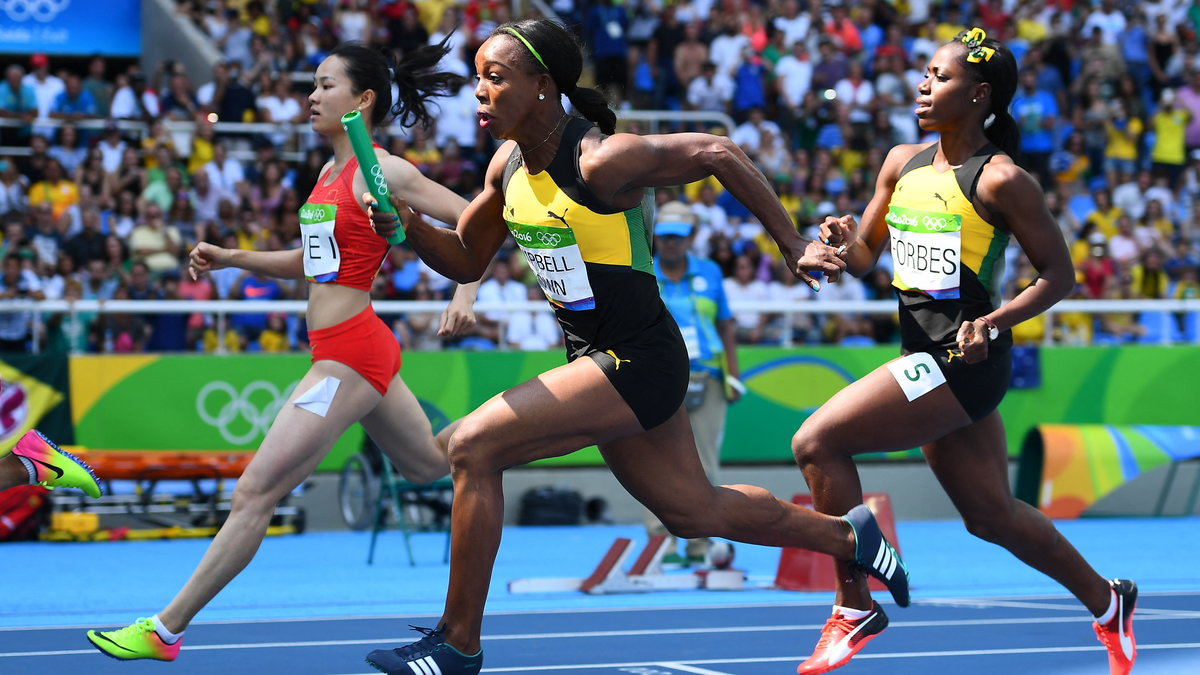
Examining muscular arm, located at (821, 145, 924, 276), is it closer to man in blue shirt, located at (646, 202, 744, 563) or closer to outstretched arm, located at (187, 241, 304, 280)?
outstretched arm, located at (187, 241, 304, 280)

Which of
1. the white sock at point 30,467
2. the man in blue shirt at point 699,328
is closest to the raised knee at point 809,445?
the white sock at point 30,467

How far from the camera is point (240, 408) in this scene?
12430 millimetres

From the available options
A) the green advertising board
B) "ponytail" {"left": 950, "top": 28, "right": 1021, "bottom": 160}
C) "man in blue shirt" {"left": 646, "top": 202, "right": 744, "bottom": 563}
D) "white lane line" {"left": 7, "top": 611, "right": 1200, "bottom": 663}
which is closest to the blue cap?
"man in blue shirt" {"left": 646, "top": 202, "right": 744, "bottom": 563}

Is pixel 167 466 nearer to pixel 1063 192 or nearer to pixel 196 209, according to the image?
pixel 196 209

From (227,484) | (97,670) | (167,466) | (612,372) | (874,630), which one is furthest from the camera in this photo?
(227,484)

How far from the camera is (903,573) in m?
5.88

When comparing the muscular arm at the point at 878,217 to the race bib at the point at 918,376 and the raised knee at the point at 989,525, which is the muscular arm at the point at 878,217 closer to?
the race bib at the point at 918,376

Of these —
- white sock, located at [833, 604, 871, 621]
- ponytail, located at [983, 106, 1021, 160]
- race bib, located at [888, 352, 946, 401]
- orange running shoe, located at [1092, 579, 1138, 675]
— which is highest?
ponytail, located at [983, 106, 1021, 160]

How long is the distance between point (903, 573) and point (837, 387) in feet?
26.2

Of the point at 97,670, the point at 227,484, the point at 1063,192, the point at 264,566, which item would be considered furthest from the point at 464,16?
the point at 97,670

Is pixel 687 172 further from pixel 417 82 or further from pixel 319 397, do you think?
pixel 417 82

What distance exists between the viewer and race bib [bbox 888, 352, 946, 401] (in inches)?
224

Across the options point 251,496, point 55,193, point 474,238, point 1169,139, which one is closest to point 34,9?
point 55,193

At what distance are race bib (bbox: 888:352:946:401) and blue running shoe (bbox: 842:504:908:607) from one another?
47 cm
